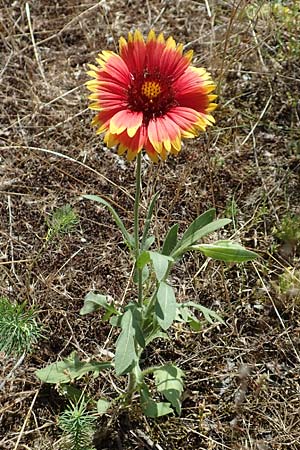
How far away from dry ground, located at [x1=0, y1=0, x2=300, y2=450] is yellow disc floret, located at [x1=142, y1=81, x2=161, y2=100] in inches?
22.6

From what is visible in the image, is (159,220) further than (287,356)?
Yes

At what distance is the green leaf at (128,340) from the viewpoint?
1.41 m

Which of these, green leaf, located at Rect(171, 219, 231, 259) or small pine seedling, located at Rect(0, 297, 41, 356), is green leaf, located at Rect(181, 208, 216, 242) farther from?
small pine seedling, located at Rect(0, 297, 41, 356)

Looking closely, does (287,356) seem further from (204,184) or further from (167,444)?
(204,184)

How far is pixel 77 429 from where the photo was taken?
1.53 m

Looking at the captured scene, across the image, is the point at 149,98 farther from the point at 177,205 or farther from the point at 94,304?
the point at 177,205

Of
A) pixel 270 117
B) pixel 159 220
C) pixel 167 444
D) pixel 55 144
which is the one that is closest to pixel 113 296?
pixel 159 220

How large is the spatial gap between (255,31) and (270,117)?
0.45 m

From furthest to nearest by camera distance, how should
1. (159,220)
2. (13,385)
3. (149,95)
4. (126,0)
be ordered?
(126,0) → (159,220) → (13,385) → (149,95)

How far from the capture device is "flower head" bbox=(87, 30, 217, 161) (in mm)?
1286

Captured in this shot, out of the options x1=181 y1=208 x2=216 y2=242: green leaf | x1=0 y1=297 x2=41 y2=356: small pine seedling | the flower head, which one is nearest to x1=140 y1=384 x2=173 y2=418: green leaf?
x1=0 y1=297 x2=41 y2=356: small pine seedling

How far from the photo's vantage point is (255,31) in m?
2.64

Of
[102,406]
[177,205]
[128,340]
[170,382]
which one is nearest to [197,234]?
[128,340]

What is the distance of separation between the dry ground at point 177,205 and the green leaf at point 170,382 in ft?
0.47
